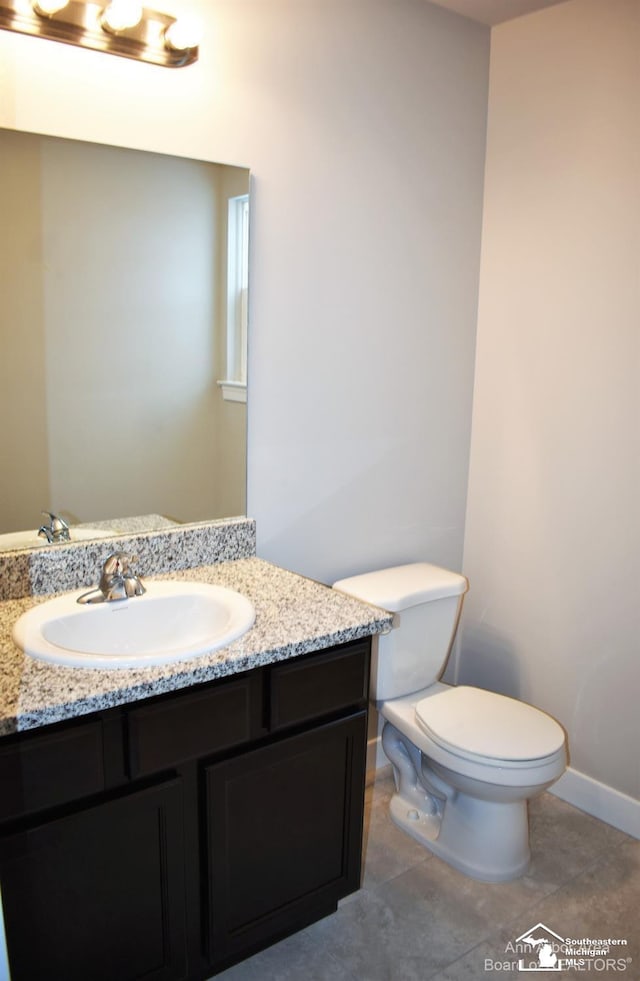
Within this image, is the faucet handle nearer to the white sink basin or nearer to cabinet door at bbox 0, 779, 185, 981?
the white sink basin

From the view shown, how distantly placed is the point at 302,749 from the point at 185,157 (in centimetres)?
148

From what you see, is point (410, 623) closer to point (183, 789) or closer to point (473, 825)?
point (473, 825)

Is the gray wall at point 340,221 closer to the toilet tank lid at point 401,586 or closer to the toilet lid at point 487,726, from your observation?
the toilet tank lid at point 401,586

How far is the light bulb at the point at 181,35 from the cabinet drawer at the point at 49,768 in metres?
1.50

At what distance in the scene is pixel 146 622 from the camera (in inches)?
69.8

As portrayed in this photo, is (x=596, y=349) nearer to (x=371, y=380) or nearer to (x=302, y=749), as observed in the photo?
(x=371, y=380)

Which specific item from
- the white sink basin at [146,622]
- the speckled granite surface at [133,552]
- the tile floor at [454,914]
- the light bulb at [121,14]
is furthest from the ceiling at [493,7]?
the tile floor at [454,914]

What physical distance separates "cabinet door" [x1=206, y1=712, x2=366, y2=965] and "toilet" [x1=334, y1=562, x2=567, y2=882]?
40 cm

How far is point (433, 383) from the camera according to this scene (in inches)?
103

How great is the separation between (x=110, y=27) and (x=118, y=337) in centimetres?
68

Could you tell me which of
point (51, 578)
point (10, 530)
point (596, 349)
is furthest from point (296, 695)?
point (596, 349)

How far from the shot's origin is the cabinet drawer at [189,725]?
4.73ft

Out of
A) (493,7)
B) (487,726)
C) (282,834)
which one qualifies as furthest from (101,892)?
(493,7)

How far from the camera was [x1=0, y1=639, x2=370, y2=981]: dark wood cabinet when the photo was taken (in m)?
1.36
